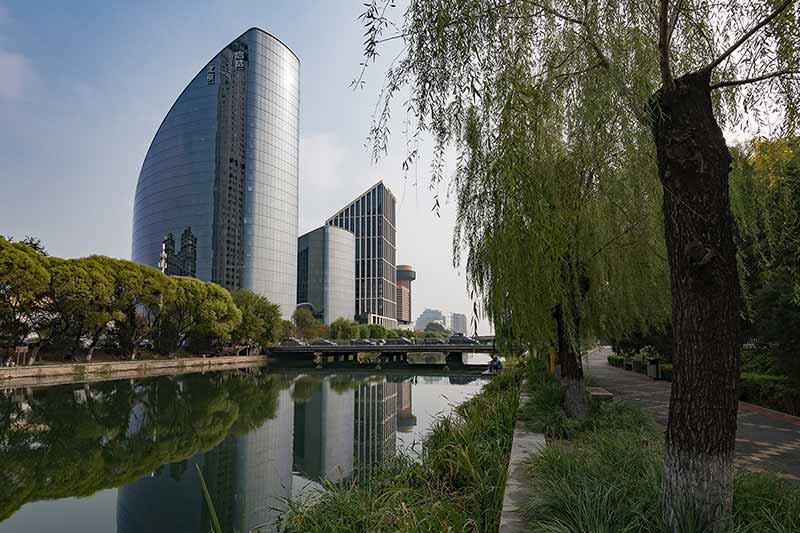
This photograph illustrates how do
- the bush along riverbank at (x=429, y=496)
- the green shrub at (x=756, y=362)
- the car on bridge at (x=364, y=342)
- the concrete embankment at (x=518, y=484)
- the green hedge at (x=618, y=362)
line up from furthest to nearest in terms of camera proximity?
the car on bridge at (x=364, y=342)
the green hedge at (x=618, y=362)
the green shrub at (x=756, y=362)
the bush along riverbank at (x=429, y=496)
the concrete embankment at (x=518, y=484)

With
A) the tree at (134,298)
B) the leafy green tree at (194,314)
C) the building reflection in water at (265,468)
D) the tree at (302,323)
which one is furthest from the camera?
the tree at (302,323)

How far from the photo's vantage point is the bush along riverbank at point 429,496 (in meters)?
4.51

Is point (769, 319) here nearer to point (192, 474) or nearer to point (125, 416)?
point (192, 474)

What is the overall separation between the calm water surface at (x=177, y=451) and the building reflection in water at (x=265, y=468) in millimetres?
33

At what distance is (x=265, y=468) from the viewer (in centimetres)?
1149

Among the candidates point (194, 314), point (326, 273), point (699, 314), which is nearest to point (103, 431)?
point (699, 314)

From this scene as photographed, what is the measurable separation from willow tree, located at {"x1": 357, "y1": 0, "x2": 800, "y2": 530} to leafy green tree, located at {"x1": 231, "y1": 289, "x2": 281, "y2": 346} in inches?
1966

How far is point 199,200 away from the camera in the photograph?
79.9m

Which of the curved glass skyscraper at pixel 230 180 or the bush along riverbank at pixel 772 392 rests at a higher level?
the curved glass skyscraper at pixel 230 180

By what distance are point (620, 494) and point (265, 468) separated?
9.31 m

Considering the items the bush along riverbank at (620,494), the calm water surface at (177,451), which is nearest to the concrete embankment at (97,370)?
the calm water surface at (177,451)

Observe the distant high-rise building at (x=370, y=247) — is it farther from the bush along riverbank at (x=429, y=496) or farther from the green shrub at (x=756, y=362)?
the bush along riverbank at (x=429, y=496)

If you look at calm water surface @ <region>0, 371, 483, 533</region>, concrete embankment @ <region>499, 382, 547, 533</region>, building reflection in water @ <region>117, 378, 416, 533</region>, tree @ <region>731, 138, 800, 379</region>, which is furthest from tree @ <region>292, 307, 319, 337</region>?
tree @ <region>731, 138, 800, 379</region>

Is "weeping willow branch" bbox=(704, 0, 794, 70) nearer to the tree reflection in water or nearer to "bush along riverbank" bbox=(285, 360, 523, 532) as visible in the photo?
"bush along riverbank" bbox=(285, 360, 523, 532)
